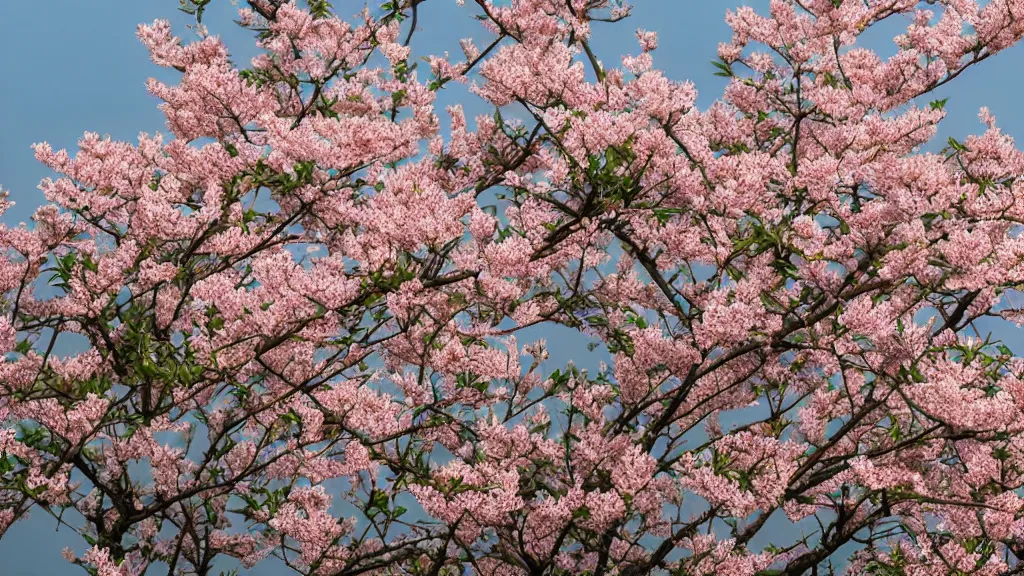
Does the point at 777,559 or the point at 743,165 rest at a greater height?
the point at 743,165

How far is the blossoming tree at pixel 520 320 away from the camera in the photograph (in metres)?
5.41

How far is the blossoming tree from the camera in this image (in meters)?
5.41

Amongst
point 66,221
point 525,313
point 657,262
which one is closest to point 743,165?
point 657,262

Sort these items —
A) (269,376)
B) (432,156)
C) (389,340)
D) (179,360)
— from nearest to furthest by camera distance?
1. (179,360)
2. (389,340)
3. (269,376)
4. (432,156)

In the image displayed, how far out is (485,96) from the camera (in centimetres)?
651

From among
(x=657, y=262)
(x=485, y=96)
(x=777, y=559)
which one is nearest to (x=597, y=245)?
(x=657, y=262)

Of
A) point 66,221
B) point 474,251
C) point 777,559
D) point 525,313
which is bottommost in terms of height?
point 777,559

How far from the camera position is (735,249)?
5.85m

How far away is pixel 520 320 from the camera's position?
5738 mm

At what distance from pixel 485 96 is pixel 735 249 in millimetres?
1883

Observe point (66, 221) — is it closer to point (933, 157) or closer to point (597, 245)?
point (597, 245)

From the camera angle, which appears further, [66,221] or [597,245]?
[597,245]

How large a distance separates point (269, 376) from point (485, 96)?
223 cm

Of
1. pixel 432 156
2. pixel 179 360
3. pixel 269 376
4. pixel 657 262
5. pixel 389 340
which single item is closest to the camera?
pixel 179 360
